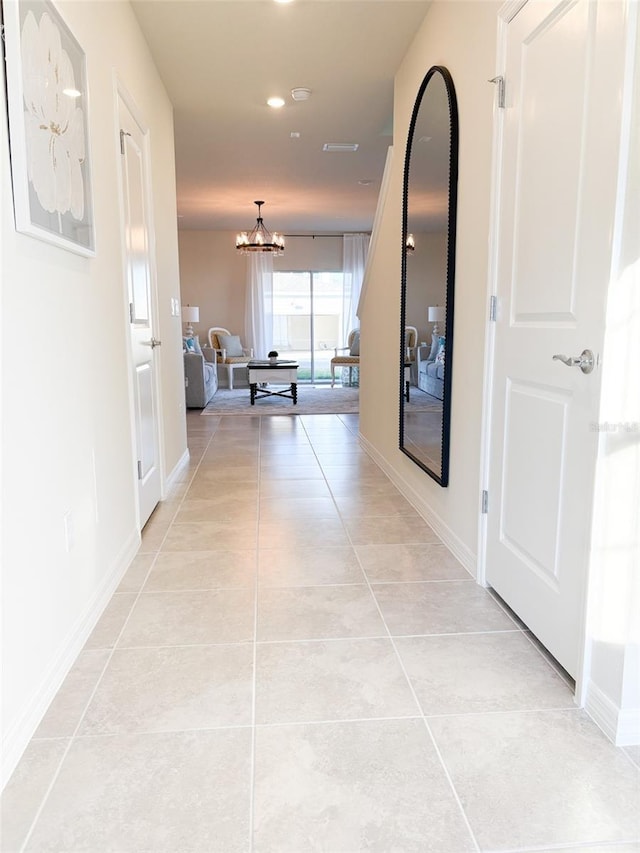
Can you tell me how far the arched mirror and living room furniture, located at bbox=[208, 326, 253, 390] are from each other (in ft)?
21.6

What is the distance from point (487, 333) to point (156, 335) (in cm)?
213

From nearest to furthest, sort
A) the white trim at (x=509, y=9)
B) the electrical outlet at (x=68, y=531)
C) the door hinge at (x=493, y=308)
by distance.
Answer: the electrical outlet at (x=68, y=531) → the white trim at (x=509, y=9) → the door hinge at (x=493, y=308)

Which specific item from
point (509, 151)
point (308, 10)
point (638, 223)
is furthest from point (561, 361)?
point (308, 10)

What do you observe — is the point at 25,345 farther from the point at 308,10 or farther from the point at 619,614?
the point at 308,10

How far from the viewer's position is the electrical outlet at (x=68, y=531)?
186 cm

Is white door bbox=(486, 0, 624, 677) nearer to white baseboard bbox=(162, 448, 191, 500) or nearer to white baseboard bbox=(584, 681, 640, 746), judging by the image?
white baseboard bbox=(584, 681, 640, 746)

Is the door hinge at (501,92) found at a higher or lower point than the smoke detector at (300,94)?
lower

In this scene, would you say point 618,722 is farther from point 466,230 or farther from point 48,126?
point 48,126

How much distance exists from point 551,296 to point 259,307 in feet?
30.7

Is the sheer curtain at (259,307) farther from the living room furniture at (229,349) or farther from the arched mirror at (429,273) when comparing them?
the arched mirror at (429,273)

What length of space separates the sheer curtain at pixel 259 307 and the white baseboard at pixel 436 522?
265 inches

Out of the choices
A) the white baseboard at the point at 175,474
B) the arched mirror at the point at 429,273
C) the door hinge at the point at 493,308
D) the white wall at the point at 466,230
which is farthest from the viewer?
the white baseboard at the point at 175,474

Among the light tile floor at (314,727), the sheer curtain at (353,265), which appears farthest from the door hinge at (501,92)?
the sheer curtain at (353,265)

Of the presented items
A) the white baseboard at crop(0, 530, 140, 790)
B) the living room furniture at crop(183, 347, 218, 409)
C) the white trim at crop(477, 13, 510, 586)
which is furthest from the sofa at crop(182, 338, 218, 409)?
the white trim at crop(477, 13, 510, 586)
